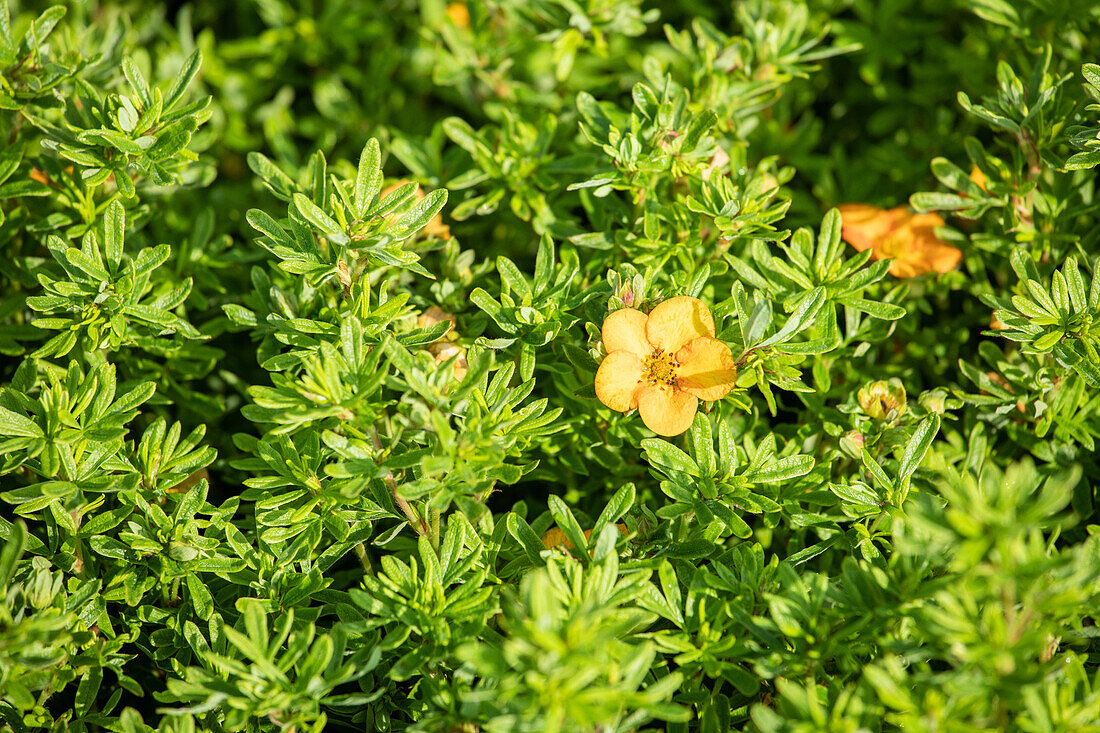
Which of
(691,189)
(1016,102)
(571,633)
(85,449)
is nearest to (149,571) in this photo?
(85,449)

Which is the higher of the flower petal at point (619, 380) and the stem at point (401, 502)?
the flower petal at point (619, 380)

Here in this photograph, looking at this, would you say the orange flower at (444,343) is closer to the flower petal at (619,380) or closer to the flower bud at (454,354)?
the flower bud at (454,354)

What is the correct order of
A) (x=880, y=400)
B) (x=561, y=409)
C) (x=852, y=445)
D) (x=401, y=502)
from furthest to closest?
(x=880, y=400) → (x=852, y=445) → (x=401, y=502) → (x=561, y=409)

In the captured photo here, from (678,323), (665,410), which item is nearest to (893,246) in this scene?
(678,323)

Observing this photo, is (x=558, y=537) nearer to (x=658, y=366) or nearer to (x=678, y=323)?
(x=658, y=366)

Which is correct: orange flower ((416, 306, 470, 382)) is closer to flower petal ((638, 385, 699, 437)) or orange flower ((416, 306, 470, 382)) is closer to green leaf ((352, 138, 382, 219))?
green leaf ((352, 138, 382, 219))

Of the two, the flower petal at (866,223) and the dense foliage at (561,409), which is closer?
the dense foliage at (561,409)

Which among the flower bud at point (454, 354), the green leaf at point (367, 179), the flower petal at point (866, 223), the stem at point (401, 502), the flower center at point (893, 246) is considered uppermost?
the green leaf at point (367, 179)

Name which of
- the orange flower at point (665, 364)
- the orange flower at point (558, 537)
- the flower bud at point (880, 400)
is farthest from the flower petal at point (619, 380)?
the flower bud at point (880, 400)
